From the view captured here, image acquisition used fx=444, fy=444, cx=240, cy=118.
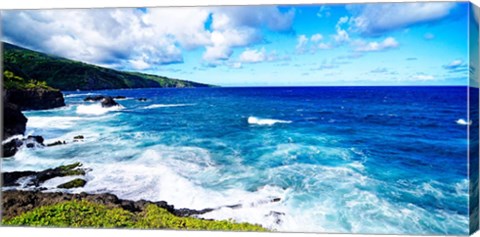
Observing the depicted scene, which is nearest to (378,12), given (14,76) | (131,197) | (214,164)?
(214,164)

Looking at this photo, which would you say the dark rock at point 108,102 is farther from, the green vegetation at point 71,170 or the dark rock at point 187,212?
the dark rock at point 187,212

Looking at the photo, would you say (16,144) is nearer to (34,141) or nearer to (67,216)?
(34,141)

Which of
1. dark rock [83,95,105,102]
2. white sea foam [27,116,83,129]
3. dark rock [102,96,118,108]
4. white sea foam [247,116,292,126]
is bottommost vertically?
white sea foam [247,116,292,126]

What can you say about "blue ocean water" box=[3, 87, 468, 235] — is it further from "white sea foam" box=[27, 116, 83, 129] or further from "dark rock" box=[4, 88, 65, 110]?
"dark rock" box=[4, 88, 65, 110]

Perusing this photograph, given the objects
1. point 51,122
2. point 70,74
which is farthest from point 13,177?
point 70,74

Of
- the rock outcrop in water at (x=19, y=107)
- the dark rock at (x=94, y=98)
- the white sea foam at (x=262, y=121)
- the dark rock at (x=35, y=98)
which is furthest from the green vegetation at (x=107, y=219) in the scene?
the dark rock at (x=94, y=98)

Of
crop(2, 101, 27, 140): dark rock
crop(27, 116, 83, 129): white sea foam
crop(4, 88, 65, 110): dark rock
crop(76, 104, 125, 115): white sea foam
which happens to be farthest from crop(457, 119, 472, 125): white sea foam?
crop(2, 101, 27, 140): dark rock
